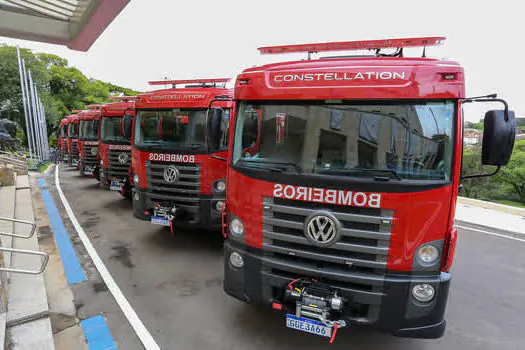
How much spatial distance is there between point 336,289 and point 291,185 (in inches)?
39.8

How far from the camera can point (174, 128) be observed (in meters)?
5.98

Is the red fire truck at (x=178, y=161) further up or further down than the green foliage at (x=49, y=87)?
further down

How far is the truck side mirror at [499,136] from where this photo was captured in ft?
8.96

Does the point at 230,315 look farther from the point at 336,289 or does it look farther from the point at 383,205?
the point at 383,205

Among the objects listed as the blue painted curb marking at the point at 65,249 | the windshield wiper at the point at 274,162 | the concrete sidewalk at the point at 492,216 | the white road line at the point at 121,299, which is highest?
the windshield wiper at the point at 274,162

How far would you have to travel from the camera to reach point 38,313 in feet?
11.7

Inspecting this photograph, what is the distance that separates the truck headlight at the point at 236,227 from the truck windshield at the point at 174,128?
2.48m

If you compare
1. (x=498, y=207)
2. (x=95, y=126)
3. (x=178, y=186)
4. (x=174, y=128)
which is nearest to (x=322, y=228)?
(x=178, y=186)

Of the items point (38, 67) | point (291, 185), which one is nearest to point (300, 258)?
point (291, 185)

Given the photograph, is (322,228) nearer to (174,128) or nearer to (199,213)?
→ (199,213)

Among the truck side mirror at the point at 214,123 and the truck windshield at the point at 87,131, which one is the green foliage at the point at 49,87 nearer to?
the truck windshield at the point at 87,131

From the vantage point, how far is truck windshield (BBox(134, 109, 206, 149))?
5.84 meters

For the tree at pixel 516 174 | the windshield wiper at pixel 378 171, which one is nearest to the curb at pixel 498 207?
the windshield wiper at pixel 378 171

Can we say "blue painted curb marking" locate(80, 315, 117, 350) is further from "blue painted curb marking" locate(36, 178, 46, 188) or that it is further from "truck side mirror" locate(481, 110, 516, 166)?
"blue painted curb marking" locate(36, 178, 46, 188)
